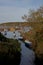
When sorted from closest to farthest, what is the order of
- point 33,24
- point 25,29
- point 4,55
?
point 4,55 < point 33,24 < point 25,29

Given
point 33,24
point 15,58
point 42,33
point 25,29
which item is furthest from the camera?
point 25,29

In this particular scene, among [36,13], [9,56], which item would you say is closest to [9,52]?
[9,56]

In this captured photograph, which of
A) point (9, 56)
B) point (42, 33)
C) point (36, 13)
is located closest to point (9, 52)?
point (9, 56)

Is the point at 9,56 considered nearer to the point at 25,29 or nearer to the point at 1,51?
the point at 1,51

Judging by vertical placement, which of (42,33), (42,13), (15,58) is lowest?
(15,58)

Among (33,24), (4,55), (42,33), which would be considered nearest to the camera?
(4,55)

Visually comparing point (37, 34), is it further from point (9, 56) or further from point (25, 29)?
point (9, 56)

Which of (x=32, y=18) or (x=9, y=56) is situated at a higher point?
(x=32, y=18)

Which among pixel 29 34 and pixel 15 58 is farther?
pixel 29 34

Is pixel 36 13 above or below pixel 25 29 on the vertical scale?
above
